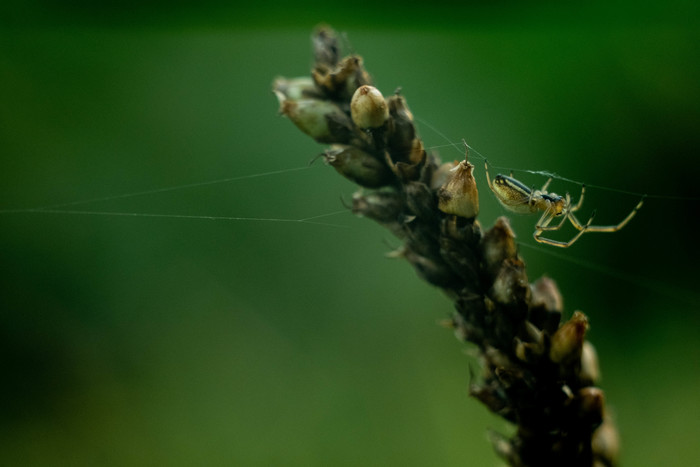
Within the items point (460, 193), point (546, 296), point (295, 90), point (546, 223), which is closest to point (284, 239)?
point (546, 223)

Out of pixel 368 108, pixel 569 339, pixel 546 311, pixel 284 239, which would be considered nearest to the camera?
pixel 368 108

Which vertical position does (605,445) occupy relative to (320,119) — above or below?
below

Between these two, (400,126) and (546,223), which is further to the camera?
(546,223)

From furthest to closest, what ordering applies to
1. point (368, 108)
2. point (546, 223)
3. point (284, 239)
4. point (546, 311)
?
1. point (284, 239)
2. point (546, 223)
3. point (546, 311)
4. point (368, 108)

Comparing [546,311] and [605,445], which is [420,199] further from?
[605,445]

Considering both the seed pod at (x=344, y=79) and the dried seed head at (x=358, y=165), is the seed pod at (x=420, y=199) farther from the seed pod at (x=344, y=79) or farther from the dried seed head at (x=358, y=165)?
the seed pod at (x=344, y=79)

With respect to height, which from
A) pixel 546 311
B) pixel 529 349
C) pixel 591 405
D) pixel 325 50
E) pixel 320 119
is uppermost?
pixel 325 50
